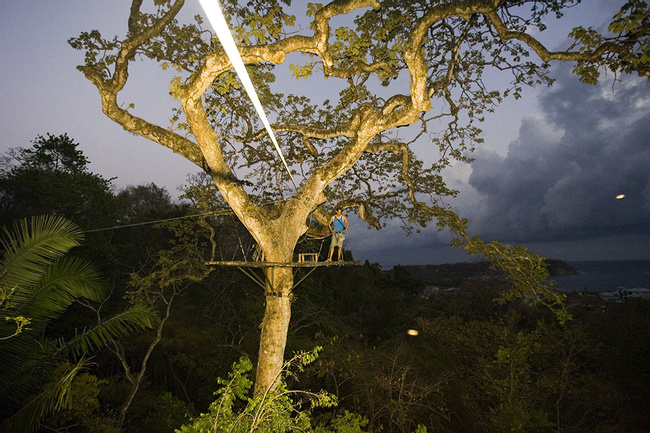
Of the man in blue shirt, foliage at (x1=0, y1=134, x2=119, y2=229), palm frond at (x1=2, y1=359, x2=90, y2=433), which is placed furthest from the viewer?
foliage at (x1=0, y1=134, x2=119, y2=229)

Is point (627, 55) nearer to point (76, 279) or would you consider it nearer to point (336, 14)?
point (336, 14)

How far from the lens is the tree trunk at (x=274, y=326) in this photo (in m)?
4.99

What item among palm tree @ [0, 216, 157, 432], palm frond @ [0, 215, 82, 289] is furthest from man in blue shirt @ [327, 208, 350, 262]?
palm frond @ [0, 215, 82, 289]

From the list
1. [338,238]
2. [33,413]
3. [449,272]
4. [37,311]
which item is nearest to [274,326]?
[338,238]

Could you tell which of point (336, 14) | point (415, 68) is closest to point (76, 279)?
point (336, 14)

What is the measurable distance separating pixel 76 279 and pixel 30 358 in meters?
1.15

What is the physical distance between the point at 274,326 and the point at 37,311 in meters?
3.16

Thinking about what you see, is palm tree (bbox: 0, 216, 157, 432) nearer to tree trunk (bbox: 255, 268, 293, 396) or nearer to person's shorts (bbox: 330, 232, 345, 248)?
tree trunk (bbox: 255, 268, 293, 396)

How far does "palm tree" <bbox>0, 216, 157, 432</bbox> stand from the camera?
4.18 m

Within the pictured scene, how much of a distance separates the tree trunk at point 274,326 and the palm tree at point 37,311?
1.69m

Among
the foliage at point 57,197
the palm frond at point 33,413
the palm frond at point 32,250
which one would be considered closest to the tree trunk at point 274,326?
the palm frond at point 33,413

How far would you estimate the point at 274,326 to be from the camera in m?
5.05

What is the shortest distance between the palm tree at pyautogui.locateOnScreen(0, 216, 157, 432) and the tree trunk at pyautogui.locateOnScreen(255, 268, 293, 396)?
66.4 inches

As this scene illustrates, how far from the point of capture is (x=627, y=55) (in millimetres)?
3693
